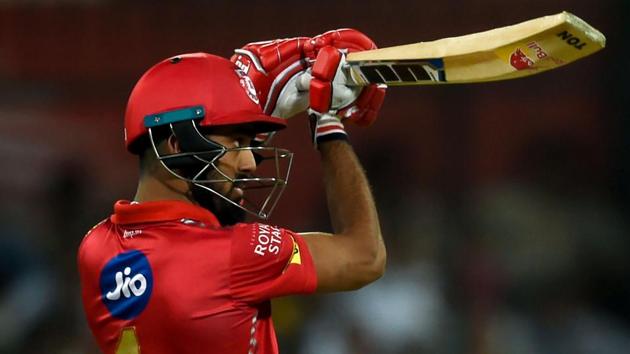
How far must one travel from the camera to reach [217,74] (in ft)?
6.56

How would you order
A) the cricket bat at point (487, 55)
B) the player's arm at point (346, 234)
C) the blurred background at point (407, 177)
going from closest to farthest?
the cricket bat at point (487, 55) → the player's arm at point (346, 234) → the blurred background at point (407, 177)

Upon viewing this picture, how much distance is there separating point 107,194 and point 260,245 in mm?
2359

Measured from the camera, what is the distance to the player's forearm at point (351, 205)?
2006mm

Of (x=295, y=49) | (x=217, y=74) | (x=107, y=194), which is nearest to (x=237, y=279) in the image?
(x=217, y=74)

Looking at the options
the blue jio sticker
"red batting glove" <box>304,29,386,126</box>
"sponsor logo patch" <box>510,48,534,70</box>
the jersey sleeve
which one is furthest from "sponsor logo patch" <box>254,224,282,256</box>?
"sponsor logo patch" <box>510,48,534,70</box>

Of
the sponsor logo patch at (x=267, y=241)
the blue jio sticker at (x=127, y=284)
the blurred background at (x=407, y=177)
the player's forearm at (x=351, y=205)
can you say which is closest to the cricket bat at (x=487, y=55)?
the player's forearm at (x=351, y=205)

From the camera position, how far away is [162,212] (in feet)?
6.36

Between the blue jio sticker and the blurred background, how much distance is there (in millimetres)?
1953

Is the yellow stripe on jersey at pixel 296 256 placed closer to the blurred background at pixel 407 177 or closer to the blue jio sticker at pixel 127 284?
the blue jio sticker at pixel 127 284

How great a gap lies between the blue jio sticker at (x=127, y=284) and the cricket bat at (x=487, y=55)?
0.58 metres

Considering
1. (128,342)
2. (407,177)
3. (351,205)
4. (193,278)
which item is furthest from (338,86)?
(407,177)

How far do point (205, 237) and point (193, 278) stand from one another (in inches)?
3.2

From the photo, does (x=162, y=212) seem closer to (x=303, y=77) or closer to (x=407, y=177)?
(x=303, y=77)

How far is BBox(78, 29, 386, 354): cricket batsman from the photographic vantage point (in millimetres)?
1888
